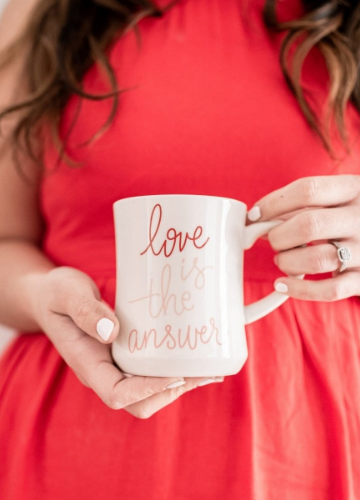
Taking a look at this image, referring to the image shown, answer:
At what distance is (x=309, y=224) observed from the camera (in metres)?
0.50

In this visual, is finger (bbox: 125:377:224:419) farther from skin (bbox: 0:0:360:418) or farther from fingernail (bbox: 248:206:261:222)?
fingernail (bbox: 248:206:261:222)

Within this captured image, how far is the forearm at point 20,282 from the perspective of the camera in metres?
0.70

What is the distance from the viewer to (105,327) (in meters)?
0.51

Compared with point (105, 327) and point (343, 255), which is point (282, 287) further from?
point (105, 327)

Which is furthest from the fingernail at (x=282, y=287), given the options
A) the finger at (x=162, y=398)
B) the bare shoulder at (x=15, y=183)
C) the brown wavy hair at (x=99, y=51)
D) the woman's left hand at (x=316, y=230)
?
the bare shoulder at (x=15, y=183)

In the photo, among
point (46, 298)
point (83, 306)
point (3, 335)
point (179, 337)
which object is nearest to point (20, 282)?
point (46, 298)

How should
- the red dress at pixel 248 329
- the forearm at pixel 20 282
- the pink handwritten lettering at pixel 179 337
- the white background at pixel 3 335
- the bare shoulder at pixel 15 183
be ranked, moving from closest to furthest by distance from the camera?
the pink handwritten lettering at pixel 179 337, the red dress at pixel 248 329, the forearm at pixel 20 282, the bare shoulder at pixel 15 183, the white background at pixel 3 335

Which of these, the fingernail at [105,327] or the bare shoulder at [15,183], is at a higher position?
the bare shoulder at [15,183]

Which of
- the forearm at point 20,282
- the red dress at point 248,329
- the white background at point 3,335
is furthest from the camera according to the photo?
the white background at point 3,335

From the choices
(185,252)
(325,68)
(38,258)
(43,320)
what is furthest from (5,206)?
(325,68)

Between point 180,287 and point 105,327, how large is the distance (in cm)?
9

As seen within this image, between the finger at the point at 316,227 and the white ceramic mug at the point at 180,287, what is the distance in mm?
53

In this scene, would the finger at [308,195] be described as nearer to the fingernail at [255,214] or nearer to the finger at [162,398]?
the fingernail at [255,214]

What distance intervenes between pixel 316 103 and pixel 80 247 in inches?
16.7
